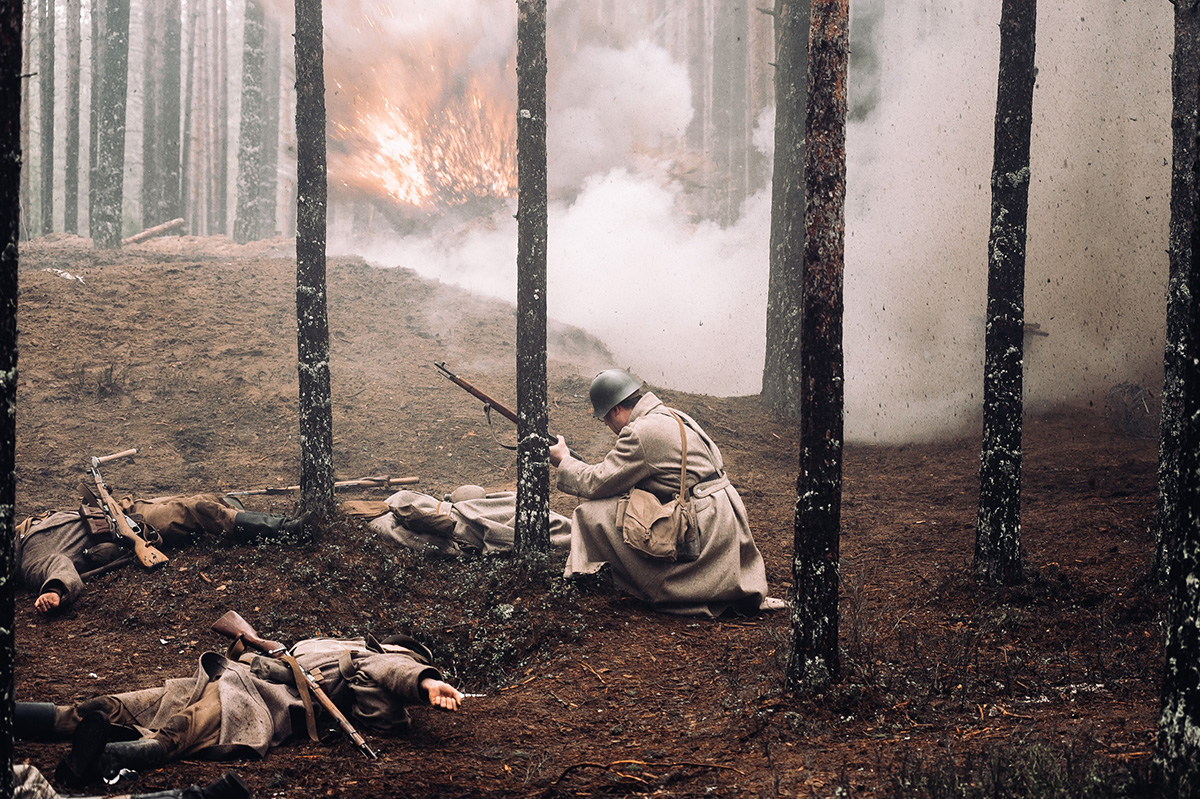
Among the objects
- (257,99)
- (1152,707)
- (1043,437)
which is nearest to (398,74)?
(257,99)

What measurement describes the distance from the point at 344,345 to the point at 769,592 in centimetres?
877

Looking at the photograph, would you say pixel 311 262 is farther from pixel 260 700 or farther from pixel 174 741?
pixel 174 741

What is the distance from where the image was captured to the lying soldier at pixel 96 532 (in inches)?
218

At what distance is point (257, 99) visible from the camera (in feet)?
59.4

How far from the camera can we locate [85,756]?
2947 millimetres

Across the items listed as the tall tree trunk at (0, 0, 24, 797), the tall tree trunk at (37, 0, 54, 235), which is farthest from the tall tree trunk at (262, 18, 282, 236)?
the tall tree trunk at (0, 0, 24, 797)

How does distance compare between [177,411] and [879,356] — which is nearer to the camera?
[177,411]

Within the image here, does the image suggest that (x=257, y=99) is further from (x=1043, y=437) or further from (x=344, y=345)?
(x=1043, y=437)

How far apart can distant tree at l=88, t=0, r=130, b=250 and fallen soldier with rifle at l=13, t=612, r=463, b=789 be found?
14.5 metres

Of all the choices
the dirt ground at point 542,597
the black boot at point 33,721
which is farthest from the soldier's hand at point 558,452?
the black boot at point 33,721

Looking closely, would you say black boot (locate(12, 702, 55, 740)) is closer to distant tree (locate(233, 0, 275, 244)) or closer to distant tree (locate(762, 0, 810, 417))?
distant tree (locate(762, 0, 810, 417))

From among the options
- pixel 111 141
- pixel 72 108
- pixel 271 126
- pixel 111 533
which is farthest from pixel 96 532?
pixel 271 126

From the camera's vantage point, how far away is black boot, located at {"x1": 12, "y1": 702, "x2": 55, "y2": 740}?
3.20m

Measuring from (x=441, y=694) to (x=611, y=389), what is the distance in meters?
2.78
